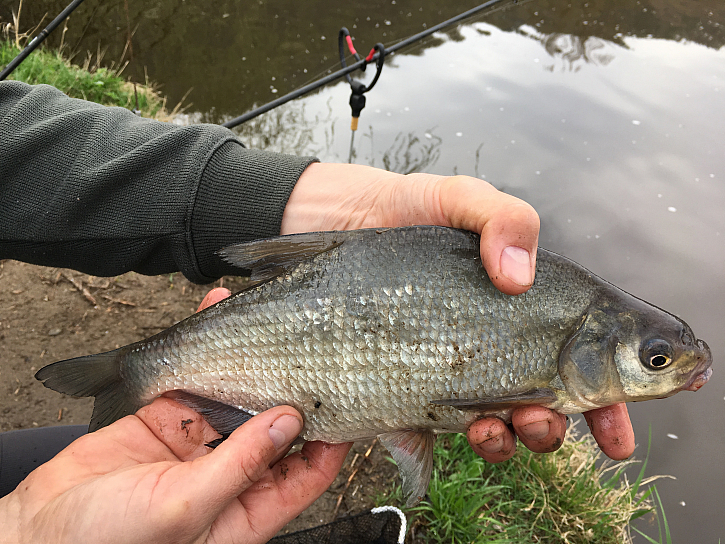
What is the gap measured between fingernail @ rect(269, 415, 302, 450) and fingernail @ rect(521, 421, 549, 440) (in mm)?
843

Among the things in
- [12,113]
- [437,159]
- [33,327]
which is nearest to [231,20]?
[437,159]

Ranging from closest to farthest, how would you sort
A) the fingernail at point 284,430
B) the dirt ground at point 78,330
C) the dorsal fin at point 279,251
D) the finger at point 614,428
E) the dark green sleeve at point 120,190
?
1. the fingernail at point 284,430
2. the dorsal fin at point 279,251
3. the finger at point 614,428
4. the dark green sleeve at point 120,190
5. the dirt ground at point 78,330

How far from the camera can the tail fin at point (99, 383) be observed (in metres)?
2.00

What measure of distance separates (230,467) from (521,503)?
6.85 ft

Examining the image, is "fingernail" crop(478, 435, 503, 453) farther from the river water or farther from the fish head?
the river water

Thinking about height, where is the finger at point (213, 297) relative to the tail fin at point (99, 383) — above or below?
below

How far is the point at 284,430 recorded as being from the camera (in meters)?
1.76

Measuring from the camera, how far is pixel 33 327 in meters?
3.91

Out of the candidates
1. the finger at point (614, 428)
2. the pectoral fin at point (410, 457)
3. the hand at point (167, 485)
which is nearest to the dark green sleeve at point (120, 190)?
Result: the hand at point (167, 485)

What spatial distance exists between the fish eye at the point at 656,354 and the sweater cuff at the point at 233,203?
1687 mm

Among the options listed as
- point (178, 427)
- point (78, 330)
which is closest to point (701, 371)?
point (178, 427)

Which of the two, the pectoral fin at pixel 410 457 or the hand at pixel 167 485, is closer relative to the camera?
the hand at pixel 167 485

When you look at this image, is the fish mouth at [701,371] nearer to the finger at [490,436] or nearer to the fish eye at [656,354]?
the fish eye at [656,354]

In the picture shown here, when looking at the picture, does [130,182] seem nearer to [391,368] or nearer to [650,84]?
[391,368]
